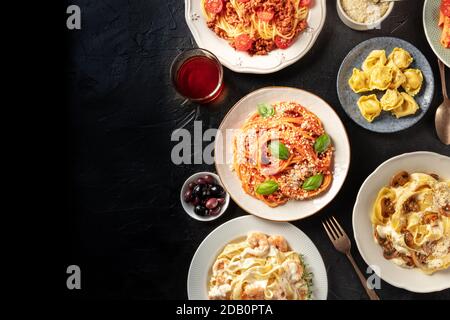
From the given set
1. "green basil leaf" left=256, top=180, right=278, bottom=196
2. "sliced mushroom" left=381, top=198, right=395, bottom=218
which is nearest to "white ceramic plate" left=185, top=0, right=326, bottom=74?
"green basil leaf" left=256, top=180, right=278, bottom=196

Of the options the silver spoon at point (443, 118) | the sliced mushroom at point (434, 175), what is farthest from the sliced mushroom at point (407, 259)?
the silver spoon at point (443, 118)

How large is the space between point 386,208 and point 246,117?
1.27 meters

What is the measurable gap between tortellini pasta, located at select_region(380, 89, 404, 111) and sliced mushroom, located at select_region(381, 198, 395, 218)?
697mm

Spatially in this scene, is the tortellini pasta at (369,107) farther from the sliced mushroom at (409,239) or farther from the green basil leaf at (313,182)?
the sliced mushroom at (409,239)

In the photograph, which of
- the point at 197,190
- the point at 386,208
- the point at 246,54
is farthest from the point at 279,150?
the point at 386,208

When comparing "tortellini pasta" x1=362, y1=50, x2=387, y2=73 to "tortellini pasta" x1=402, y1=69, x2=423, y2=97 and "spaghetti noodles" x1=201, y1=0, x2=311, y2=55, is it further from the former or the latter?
"spaghetti noodles" x1=201, y1=0, x2=311, y2=55

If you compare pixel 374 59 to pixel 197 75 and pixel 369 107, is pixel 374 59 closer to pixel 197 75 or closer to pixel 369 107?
pixel 369 107

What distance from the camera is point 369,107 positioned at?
162 inches

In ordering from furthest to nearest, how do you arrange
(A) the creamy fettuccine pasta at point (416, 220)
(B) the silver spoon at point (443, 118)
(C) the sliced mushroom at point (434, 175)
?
(B) the silver spoon at point (443, 118) < (C) the sliced mushroom at point (434, 175) < (A) the creamy fettuccine pasta at point (416, 220)

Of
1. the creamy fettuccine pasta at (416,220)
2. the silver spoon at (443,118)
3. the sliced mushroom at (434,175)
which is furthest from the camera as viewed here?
the silver spoon at (443,118)

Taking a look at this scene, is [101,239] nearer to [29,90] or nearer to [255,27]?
[29,90]

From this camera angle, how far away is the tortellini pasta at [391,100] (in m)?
4.07
